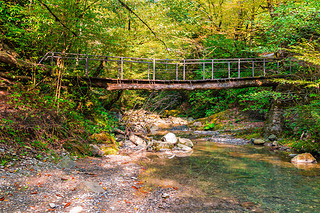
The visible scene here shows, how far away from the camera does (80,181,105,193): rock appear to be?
4398 mm

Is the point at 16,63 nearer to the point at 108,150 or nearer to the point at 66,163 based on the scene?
the point at 66,163

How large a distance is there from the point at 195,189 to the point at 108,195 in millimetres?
1997

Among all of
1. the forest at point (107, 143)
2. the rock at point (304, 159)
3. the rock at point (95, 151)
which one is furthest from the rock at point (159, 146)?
the rock at point (304, 159)

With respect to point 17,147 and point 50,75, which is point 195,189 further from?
point 50,75

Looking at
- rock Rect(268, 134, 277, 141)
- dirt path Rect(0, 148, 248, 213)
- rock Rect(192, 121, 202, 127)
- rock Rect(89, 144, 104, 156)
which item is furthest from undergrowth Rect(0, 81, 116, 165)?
rock Rect(192, 121, 202, 127)

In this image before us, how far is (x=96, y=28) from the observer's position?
332 inches

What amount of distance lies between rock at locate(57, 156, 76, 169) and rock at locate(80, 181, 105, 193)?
1188 mm

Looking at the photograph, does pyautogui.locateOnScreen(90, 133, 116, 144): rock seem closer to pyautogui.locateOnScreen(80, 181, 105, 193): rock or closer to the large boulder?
the large boulder

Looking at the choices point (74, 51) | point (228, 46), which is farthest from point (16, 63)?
point (228, 46)

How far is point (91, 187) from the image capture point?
14.8ft

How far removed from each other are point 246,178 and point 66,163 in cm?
489

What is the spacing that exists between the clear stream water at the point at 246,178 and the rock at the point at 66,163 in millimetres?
2004

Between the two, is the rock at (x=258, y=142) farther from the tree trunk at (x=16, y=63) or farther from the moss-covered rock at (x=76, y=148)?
the tree trunk at (x=16, y=63)

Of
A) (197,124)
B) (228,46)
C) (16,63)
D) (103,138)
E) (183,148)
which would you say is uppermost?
(228,46)
